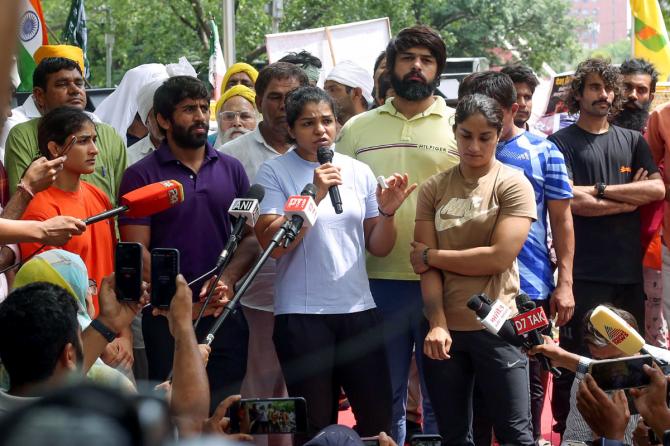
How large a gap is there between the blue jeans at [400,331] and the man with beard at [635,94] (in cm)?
211

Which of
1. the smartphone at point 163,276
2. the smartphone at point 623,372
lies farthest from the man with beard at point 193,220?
the smartphone at point 623,372

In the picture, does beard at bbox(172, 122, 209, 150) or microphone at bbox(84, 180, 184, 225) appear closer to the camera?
microphone at bbox(84, 180, 184, 225)

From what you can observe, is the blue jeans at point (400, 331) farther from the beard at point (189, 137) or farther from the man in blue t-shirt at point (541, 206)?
the beard at point (189, 137)

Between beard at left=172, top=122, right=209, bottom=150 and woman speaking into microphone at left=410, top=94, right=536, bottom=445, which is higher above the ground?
beard at left=172, top=122, right=209, bottom=150

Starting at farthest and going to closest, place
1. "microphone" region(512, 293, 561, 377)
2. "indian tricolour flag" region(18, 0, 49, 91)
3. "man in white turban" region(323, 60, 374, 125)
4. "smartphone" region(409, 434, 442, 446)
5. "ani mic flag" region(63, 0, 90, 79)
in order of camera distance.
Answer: "ani mic flag" region(63, 0, 90, 79), "indian tricolour flag" region(18, 0, 49, 91), "man in white turban" region(323, 60, 374, 125), "microphone" region(512, 293, 561, 377), "smartphone" region(409, 434, 442, 446)

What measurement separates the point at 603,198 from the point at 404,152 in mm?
1248

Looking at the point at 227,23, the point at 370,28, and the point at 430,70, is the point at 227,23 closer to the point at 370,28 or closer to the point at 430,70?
the point at 370,28

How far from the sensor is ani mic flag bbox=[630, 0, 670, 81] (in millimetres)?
10133

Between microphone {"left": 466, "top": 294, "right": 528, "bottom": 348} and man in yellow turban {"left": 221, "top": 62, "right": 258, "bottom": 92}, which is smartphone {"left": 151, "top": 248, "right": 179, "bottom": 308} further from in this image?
man in yellow turban {"left": 221, "top": 62, "right": 258, "bottom": 92}

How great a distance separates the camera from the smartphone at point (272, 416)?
3297mm

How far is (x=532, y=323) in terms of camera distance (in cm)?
388

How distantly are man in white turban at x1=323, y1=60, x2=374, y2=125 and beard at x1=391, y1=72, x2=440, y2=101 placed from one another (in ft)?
5.53

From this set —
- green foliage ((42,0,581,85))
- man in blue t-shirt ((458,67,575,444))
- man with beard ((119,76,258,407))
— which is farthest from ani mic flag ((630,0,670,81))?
green foliage ((42,0,581,85))

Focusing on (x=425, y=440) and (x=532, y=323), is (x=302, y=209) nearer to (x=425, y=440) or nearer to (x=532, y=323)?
(x=532, y=323)
